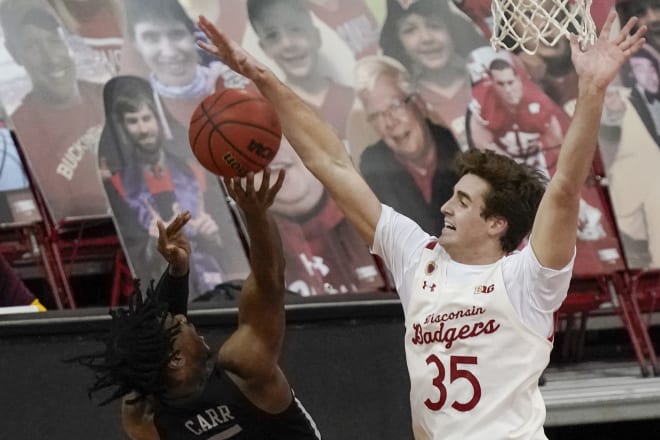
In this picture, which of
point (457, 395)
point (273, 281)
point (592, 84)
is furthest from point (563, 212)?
point (273, 281)

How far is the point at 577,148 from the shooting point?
11.3 ft

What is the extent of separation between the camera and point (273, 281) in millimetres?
3781

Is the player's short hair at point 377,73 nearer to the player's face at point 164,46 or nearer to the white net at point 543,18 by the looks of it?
the player's face at point 164,46

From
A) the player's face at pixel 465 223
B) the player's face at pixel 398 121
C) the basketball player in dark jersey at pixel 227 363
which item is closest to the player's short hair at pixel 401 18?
the player's face at pixel 398 121

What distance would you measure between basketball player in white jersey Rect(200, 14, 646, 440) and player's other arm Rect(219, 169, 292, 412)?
353 mm

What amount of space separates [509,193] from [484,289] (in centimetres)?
34

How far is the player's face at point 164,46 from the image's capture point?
7.32m

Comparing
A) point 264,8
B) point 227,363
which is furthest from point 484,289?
point 264,8

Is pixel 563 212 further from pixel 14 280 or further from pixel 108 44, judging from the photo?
pixel 108 44

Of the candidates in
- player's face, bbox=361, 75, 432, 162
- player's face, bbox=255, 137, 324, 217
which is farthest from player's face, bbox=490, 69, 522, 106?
player's face, bbox=255, 137, 324, 217

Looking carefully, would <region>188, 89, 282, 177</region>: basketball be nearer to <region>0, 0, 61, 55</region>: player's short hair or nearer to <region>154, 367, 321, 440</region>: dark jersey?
<region>154, 367, 321, 440</region>: dark jersey

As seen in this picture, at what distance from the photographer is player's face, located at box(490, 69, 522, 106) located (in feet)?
24.1

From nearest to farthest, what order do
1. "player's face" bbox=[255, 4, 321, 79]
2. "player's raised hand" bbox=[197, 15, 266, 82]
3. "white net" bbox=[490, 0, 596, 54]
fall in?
"player's raised hand" bbox=[197, 15, 266, 82] → "white net" bbox=[490, 0, 596, 54] → "player's face" bbox=[255, 4, 321, 79]

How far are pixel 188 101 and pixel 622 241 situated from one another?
2699 mm
